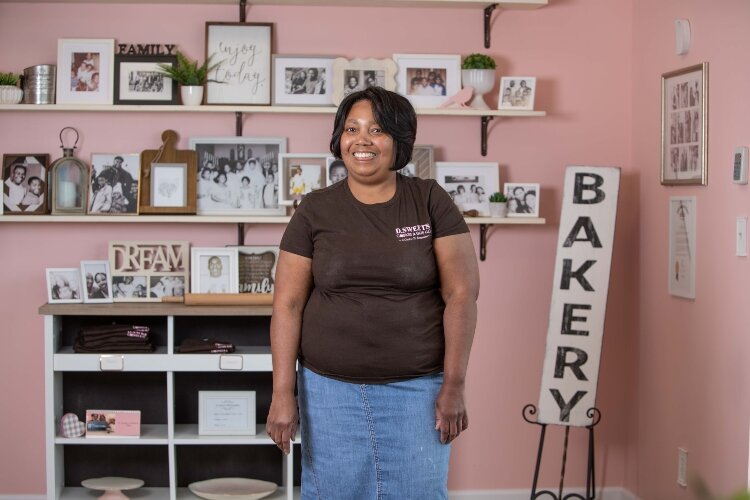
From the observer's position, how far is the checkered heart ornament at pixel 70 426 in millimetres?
3400

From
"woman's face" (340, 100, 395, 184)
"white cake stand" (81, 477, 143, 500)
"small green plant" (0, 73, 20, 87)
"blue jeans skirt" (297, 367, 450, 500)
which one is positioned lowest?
"white cake stand" (81, 477, 143, 500)

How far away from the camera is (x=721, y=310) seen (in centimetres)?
298

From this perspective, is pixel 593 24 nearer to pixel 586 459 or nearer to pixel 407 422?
pixel 586 459

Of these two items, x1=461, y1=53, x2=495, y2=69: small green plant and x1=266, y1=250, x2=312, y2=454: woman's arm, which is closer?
x1=266, y1=250, x2=312, y2=454: woman's arm

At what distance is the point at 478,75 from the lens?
3.59m

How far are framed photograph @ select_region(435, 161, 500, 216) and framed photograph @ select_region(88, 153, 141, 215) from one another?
1.10 m

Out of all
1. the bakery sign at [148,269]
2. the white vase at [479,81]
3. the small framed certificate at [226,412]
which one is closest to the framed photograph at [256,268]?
the bakery sign at [148,269]

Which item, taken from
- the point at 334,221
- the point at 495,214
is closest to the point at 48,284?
the point at 495,214

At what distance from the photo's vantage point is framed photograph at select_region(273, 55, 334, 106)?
361cm

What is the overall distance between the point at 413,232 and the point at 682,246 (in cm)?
155

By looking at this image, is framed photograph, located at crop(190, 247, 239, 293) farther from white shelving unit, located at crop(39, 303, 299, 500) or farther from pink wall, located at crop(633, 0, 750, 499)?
pink wall, located at crop(633, 0, 750, 499)

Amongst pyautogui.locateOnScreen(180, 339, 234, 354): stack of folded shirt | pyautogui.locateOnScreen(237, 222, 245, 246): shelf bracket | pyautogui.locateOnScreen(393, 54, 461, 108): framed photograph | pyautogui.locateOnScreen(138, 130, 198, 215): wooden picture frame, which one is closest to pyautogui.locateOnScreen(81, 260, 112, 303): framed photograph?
pyautogui.locateOnScreen(138, 130, 198, 215): wooden picture frame

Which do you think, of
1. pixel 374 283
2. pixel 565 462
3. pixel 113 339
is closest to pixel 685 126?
pixel 565 462

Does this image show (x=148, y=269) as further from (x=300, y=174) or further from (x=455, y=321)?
(x=455, y=321)
